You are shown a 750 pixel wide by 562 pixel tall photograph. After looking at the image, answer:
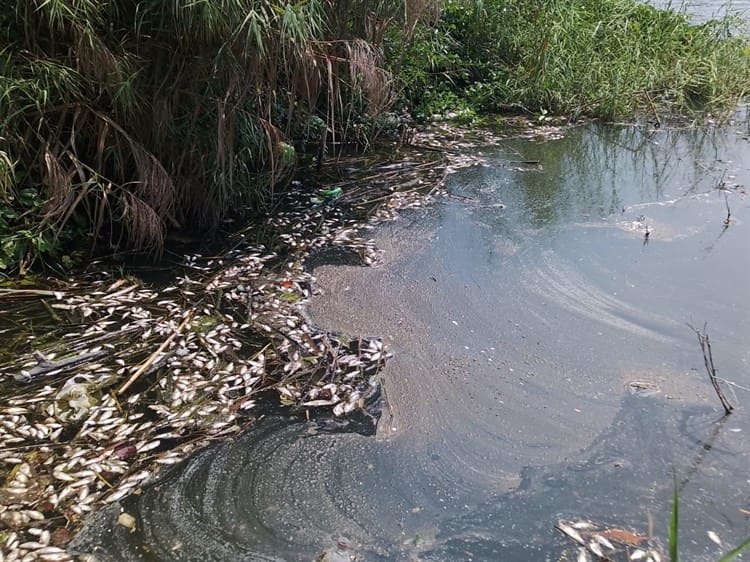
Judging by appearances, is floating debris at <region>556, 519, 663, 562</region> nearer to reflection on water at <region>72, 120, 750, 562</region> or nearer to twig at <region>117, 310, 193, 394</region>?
reflection on water at <region>72, 120, 750, 562</region>

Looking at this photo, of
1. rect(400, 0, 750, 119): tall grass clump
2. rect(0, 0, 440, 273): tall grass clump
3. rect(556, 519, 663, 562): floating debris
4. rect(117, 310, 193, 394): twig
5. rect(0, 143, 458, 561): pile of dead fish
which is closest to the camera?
rect(556, 519, 663, 562): floating debris

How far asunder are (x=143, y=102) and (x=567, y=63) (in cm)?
449

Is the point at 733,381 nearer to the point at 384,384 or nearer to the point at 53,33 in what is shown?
the point at 384,384

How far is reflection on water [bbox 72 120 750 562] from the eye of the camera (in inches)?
81.0

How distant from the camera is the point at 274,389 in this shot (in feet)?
8.80

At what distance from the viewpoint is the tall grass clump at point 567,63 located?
21.0ft

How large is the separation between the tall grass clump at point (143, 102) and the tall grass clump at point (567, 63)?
8.54 feet

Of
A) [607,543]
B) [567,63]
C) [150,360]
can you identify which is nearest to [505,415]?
[607,543]

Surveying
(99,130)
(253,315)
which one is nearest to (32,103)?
Answer: (99,130)

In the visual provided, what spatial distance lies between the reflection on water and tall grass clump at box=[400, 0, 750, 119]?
7.57 ft

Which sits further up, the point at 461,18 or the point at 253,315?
the point at 461,18

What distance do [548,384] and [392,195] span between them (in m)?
2.30

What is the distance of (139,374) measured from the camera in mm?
2699

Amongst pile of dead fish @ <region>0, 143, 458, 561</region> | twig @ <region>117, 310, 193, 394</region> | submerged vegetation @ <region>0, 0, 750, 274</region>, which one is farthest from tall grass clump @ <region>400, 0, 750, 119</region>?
twig @ <region>117, 310, 193, 394</region>
